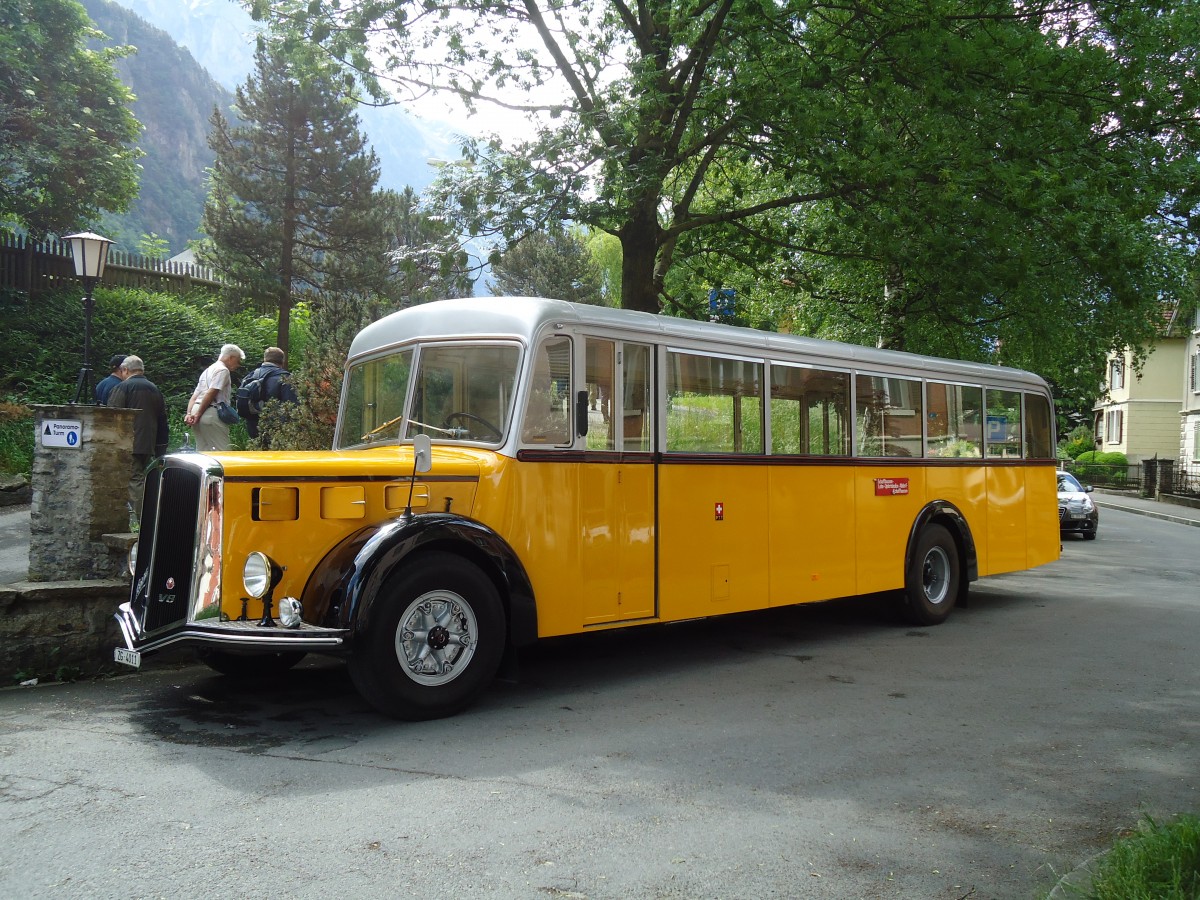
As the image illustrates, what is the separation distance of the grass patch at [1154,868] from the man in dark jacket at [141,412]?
31.4ft

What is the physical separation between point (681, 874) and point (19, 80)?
33.9 meters

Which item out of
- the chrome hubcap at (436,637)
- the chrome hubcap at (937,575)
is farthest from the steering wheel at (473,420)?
the chrome hubcap at (937,575)

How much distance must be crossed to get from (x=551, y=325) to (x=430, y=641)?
86.2 inches

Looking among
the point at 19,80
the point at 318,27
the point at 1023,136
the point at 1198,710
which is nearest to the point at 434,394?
the point at 1198,710

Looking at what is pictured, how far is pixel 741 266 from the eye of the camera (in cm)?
1798

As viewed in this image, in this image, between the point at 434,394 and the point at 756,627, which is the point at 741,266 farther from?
the point at 434,394

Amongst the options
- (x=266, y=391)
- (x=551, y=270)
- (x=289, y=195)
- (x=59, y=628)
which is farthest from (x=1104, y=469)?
(x=59, y=628)

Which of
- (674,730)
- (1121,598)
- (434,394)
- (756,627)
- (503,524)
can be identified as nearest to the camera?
(674,730)

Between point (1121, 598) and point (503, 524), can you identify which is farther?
point (1121, 598)

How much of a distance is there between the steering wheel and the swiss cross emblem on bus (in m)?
A: 4.43

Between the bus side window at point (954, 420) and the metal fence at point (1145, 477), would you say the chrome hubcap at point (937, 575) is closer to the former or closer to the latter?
the bus side window at point (954, 420)

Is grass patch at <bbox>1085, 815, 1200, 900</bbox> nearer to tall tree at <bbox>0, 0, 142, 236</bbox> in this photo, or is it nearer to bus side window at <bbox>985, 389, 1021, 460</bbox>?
bus side window at <bbox>985, 389, 1021, 460</bbox>

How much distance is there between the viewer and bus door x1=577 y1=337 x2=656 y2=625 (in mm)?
6961

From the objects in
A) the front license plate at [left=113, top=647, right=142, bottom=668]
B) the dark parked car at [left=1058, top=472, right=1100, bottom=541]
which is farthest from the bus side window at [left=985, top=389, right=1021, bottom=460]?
the dark parked car at [left=1058, top=472, right=1100, bottom=541]
